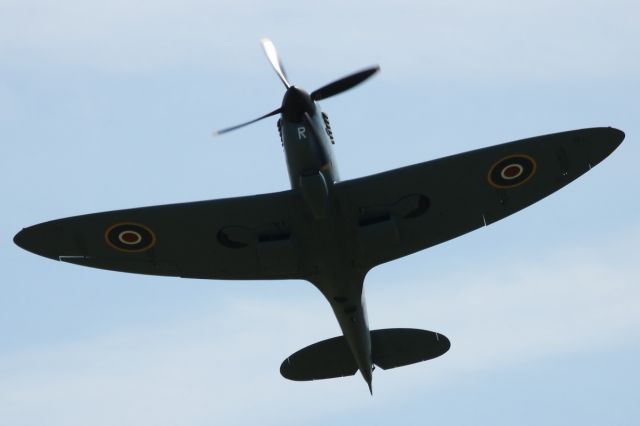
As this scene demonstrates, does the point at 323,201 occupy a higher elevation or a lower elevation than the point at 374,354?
higher

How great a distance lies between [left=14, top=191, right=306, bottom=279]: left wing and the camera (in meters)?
19.8

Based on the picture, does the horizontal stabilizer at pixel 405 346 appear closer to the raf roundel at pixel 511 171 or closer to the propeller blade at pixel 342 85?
the raf roundel at pixel 511 171

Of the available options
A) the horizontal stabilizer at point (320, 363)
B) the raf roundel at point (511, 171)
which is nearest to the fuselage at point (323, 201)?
the horizontal stabilizer at point (320, 363)

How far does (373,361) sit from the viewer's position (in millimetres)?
22766

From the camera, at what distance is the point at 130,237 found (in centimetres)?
2055

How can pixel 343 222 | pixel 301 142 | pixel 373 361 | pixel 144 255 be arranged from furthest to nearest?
pixel 373 361, pixel 144 255, pixel 343 222, pixel 301 142

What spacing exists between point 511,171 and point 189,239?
5.87 meters

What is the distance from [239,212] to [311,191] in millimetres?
1839

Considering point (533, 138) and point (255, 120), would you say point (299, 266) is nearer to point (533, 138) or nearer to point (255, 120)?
point (255, 120)

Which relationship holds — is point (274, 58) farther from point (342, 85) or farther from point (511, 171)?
point (511, 171)

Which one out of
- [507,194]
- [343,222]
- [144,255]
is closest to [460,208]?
[507,194]

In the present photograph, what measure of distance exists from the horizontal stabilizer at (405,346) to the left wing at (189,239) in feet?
9.63

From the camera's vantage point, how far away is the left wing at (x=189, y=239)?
19766 millimetres

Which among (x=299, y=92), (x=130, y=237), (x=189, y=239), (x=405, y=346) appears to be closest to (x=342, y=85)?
(x=299, y=92)
